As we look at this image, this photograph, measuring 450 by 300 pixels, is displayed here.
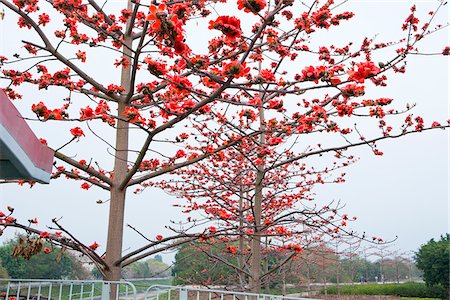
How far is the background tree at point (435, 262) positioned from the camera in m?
14.2

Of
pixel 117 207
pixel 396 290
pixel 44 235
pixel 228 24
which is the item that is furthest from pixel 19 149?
pixel 396 290

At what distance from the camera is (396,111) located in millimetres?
3756

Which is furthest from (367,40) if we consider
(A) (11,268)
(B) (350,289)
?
(B) (350,289)

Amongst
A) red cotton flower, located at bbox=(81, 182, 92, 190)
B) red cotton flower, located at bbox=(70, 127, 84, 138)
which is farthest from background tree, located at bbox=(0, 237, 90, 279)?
red cotton flower, located at bbox=(70, 127, 84, 138)

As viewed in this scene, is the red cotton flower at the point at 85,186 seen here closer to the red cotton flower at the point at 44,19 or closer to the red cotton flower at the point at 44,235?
the red cotton flower at the point at 44,235

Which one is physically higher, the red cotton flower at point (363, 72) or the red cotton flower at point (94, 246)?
the red cotton flower at point (363, 72)

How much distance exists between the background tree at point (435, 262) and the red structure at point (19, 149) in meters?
15.4

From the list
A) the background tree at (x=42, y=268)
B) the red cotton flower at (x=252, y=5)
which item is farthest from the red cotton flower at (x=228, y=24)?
the background tree at (x=42, y=268)

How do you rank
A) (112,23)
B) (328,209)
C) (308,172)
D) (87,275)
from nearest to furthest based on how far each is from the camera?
(112,23) → (328,209) → (308,172) → (87,275)

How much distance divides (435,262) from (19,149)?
53.5ft

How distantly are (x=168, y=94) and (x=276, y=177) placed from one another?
3373 mm

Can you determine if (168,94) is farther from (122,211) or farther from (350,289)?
(350,289)

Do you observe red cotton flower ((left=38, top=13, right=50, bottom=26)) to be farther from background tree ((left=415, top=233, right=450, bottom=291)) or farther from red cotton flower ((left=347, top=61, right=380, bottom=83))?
background tree ((left=415, top=233, right=450, bottom=291))

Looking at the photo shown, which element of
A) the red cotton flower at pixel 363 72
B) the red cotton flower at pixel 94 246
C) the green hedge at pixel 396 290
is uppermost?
the red cotton flower at pixel 363 72
